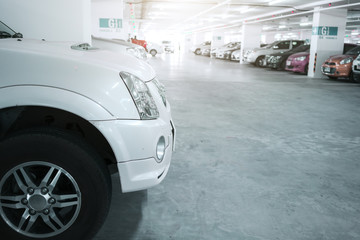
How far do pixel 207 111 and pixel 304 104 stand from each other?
7.43 ft

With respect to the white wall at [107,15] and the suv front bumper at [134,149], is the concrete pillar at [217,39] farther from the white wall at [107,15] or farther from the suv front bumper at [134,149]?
the suv front bumper at [134,149]

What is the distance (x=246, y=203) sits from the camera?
2.39 meters

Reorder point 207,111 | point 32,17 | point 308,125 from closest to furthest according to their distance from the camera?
point 32,17 < point 308,125 < point 207,111

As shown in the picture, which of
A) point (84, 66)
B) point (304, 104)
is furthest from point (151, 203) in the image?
point (304, 104)

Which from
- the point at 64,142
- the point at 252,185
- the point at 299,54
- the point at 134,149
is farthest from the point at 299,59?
the point at 64,142

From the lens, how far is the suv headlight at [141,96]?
5.59ft

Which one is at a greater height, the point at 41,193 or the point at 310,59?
the point at 310,59

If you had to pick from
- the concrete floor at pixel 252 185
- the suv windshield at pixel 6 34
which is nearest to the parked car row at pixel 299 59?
the concrete floor at pixel 252 185

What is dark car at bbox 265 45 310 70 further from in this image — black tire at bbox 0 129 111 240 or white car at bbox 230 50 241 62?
black tire at bbox 0 129 111 240

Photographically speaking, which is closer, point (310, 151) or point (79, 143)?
point (79, 143)

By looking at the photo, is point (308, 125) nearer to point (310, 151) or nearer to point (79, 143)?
point (310, 151)

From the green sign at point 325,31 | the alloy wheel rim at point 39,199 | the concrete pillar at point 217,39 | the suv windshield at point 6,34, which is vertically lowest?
the alloy wheel rim at point 39,199

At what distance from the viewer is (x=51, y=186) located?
162 cm

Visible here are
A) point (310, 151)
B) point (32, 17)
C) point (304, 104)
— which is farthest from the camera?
point (304, 104)
